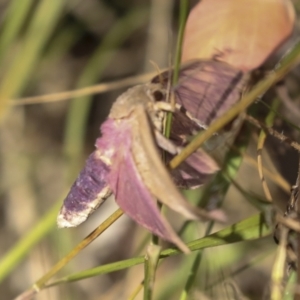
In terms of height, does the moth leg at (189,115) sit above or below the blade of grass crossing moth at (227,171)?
above

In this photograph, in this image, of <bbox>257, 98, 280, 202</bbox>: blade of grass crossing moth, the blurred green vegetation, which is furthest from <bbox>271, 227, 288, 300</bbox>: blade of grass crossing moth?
the blurred green vegetation

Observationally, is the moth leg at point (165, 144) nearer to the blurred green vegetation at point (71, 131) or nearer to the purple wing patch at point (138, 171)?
the purple wing patch at point (138, 171)

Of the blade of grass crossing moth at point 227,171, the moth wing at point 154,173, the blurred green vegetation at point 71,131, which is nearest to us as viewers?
the moth wing at point 154,173

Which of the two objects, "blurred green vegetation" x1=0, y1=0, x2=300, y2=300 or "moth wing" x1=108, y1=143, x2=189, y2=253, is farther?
"blurred green vegetation" x1=0, y1=0, x2=300, y2=300

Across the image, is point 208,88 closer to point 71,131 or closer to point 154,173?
point 154,173

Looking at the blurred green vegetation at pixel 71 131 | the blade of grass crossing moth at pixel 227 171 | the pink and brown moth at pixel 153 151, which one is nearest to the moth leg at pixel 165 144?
the pink and brown moth at pixel 153 151

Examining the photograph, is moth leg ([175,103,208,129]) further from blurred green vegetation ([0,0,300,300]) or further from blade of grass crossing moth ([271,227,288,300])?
blurred green vegetation ([0,0,300,300])

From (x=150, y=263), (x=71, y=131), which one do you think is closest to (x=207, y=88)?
(x=150, y=263)

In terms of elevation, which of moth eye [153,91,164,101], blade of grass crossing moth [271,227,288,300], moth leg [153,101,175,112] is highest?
moth eye [153,91,164,101]
